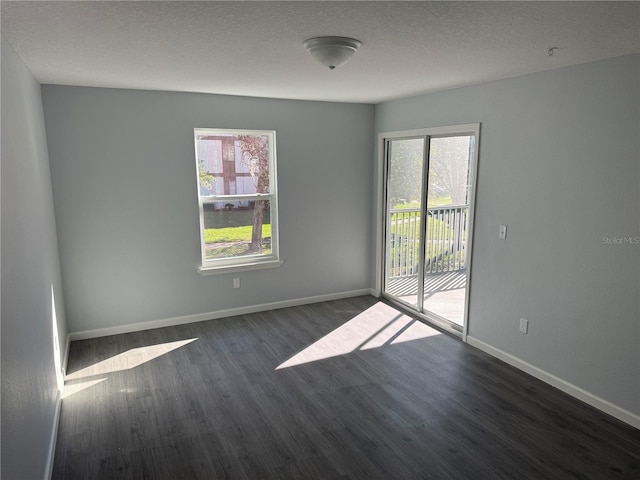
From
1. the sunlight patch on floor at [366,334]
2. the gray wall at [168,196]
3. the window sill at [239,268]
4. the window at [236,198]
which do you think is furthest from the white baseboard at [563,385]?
the window at [236,198]

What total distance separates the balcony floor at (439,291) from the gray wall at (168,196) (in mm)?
800

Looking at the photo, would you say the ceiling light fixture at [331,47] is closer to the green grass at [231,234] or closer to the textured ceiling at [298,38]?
the textured ceiling at [298,38]

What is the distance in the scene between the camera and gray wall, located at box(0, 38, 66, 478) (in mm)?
1716

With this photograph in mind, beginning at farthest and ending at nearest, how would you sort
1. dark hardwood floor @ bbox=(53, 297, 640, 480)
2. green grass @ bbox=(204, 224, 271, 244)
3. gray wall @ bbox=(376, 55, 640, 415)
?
green grass @ bbox=(204, 224, 271, 244) < gray wall @ bbox=(376, 55, 640, 415) < dark hardwood floor @ bbox=(53, 297, 640, 480)

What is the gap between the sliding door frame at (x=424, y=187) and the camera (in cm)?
385

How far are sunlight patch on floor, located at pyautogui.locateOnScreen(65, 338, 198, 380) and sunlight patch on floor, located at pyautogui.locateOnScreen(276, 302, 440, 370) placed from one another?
110cm

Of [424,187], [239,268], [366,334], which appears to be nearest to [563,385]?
[366,334]

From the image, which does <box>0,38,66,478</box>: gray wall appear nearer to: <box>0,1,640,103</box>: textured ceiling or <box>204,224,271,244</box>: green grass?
<box>0,1,640,103</box>: textured ceiling

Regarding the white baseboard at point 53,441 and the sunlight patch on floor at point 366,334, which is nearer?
the white baseboard at point 53,441

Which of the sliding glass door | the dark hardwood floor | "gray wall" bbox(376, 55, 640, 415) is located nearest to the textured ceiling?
"gray wall" bbox(376, 55, 640, 415)

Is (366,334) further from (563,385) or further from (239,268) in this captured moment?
(563,385)

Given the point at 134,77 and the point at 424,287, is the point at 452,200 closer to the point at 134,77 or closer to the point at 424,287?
the point at 424,287

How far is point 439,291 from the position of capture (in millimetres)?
5090

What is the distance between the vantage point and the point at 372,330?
4395mm
